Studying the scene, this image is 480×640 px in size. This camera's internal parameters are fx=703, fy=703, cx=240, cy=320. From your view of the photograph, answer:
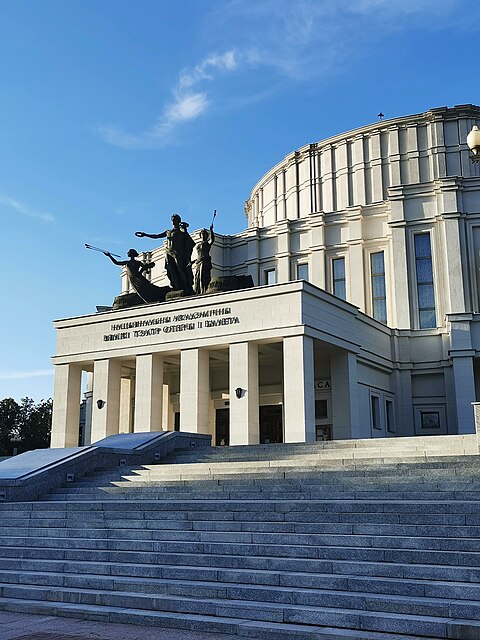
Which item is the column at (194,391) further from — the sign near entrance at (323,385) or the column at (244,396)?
the sign near entrance at (323,385)

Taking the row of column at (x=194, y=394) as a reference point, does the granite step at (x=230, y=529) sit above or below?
below

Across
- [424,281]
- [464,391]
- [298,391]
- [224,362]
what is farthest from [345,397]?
[424,281]

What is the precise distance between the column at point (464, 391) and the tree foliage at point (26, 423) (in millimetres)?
45122

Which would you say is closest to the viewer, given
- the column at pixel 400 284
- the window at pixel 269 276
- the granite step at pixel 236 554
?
the granite step at pixel 236 554

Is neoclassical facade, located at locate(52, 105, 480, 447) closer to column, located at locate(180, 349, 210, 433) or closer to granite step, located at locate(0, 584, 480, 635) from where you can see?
column, located at locate(180, 349, 210, 433)

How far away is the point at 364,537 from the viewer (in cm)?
975

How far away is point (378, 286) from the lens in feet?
121

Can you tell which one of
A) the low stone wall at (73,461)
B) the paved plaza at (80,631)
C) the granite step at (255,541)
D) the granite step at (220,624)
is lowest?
the paved plaza at (80,631)

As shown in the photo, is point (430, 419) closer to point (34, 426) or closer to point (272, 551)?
point (272, 551)

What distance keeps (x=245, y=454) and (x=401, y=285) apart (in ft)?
62.6

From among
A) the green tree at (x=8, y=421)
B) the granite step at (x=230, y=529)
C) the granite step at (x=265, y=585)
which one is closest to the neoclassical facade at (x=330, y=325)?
the granite step at (x=230, y=529)

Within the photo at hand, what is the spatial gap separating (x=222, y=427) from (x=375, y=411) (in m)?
6.95

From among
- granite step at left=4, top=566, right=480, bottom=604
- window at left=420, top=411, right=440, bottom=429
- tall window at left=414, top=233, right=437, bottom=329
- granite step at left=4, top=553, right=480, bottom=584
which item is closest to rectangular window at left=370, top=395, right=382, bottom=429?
window at left=420, top=411, right=440, bottom=429

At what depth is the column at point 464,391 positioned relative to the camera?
1229 inches
